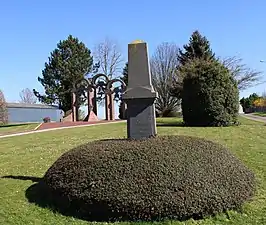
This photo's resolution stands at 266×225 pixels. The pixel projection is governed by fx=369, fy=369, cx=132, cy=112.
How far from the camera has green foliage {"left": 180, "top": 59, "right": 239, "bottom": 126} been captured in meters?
18.9

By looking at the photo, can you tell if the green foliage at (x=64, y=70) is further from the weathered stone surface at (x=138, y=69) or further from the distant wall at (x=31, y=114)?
the weathered stone surface at (x=138, y=69)

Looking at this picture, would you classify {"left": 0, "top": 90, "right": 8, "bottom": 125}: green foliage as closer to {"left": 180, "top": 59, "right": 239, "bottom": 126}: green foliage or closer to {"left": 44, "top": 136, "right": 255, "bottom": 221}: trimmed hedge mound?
{"left": 180, "top": 59, "right": 239, "bottom": 126}: green foliage

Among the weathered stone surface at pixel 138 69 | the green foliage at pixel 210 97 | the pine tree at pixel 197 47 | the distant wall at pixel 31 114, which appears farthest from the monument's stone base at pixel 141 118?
the distant wall at pixel 31 114

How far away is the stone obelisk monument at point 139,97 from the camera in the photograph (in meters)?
7.14

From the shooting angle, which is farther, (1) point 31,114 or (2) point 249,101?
(2) point 249,101

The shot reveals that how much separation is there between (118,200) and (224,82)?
1519 centimetres

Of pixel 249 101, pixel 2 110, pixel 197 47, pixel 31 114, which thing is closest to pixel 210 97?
pixel 197 47

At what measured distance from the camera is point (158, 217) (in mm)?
5160

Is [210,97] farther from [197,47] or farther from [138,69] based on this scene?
[197,47]

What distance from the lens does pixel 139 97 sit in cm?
715

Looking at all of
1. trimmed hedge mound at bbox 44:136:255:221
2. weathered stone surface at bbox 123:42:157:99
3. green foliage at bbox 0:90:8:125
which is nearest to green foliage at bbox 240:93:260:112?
green foliage at bbox 0:90:8:125

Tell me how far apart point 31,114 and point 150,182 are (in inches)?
2258

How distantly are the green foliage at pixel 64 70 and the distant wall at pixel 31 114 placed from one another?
20.5 ft

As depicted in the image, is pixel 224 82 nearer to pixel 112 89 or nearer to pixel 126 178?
pixel 126 178
